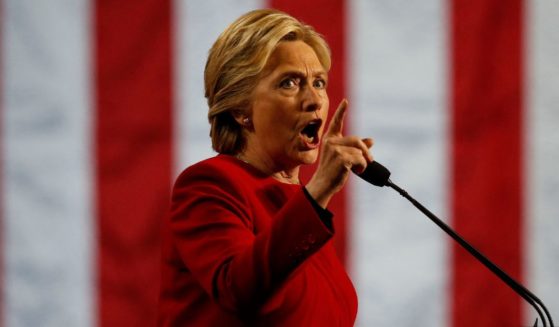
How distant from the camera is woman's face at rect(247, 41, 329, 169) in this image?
3.19ft

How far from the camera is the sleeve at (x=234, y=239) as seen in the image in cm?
75

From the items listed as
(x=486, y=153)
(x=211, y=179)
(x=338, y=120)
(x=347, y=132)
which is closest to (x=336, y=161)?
(x=338, y=120)

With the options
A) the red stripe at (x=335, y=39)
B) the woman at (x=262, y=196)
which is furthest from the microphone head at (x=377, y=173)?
the red stripe at (x=335, y=39)

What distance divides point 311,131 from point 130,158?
966mm

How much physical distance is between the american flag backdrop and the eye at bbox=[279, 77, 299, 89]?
3.06 feet

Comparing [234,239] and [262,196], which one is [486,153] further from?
[234,239]

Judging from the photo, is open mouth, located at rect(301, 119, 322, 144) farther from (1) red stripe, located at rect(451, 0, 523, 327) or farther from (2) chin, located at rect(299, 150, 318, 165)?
(1) red stripe, located at rect(451, 0, 523, 327)

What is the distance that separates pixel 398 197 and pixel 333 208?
15 cm

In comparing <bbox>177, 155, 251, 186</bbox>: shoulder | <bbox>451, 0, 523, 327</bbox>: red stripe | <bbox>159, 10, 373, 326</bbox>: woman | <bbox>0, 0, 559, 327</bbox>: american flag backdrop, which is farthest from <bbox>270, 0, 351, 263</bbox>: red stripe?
<bbox>177, 155, 251, 186</bbox>: shoulder

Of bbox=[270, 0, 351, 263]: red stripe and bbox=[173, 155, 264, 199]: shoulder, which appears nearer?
bbox=[173, 155, 264, 199]: shoulder

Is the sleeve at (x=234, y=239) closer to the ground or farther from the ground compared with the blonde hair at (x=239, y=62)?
closer to the ground

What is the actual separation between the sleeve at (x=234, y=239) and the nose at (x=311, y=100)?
0.45 feet

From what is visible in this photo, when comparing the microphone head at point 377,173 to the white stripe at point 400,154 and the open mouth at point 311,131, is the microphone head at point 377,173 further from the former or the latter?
the white stripe at point 400,154

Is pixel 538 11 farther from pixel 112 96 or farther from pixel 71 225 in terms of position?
pixel 71 225
